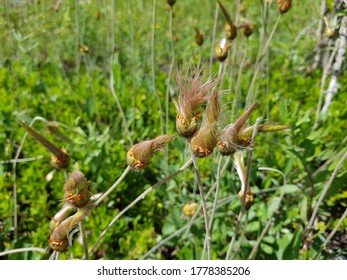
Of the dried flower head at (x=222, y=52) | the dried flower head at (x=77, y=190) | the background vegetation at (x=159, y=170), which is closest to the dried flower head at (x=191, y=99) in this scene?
the dried flower head at (x=77, y=190)

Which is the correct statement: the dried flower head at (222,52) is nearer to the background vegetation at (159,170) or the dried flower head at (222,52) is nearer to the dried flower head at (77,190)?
the background vegetation at (159,170)

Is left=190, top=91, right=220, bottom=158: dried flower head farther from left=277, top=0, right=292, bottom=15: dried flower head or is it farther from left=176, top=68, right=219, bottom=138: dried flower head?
left=277, top=0, right=292, bottom=15: dried flower head

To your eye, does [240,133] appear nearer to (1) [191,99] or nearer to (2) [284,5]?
(1) [191,99]

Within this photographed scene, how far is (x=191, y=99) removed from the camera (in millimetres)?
698

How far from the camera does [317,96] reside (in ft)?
6.63

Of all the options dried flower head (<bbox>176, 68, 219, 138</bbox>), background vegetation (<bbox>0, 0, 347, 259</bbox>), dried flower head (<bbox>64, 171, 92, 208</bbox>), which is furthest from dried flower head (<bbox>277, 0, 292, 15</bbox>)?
dried flower head (<bbox>64, 171, 92, 208</bbox>)

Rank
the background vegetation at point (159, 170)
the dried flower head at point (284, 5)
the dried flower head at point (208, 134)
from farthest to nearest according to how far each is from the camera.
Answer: the background vegetation at point (159, 170)
the dried flower head at point (284, 5)
the dried flower head at point (208, 134)

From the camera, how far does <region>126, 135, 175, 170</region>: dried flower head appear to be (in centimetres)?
73

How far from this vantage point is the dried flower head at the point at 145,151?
0.73 m

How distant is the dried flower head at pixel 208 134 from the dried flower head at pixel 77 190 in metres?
0.17

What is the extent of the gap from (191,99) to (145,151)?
0.38ft
